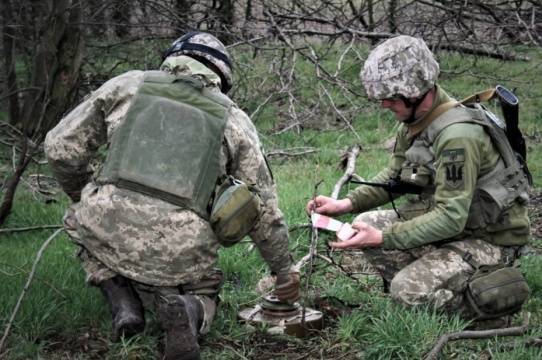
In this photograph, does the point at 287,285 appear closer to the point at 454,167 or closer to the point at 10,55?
the point at 454,167

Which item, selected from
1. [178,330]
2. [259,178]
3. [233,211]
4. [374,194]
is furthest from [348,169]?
[178,330]

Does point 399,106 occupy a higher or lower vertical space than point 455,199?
higher

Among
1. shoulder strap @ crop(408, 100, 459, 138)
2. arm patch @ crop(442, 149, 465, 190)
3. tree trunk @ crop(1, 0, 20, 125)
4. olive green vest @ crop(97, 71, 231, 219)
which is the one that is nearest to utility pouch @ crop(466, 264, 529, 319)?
arm patch @ crop(442, 149, 465, 190)

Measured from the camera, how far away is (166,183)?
3670 millimetres

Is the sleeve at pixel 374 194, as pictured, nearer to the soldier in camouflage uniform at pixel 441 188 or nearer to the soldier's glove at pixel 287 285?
the soldier in camouflage uniform at pixel 441 188

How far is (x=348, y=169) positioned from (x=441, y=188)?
285cm

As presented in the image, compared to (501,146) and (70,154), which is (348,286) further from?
(70,154)

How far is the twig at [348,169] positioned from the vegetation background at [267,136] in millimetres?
155

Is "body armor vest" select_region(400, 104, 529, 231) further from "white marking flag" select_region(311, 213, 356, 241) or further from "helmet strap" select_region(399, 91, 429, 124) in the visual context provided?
"white marking flag" select_region(311, 213, 356, 241)

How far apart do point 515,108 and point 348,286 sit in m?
1.60

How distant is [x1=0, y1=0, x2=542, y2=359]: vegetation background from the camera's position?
3902mm

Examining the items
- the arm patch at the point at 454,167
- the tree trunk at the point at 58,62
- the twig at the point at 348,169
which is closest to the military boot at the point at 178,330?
the arm patch at the point at 454,167

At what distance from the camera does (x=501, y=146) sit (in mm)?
4031

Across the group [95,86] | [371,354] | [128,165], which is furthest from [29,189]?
[371,354]
